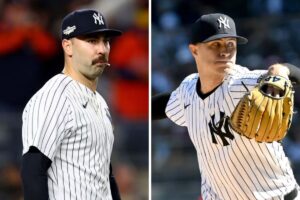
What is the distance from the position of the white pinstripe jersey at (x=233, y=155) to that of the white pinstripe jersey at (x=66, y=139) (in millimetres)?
500

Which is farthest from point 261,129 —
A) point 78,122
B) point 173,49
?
point 173,49

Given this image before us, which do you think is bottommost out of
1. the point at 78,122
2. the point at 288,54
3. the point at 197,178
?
the point at 197,178

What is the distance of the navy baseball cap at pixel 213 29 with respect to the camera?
2688 mm

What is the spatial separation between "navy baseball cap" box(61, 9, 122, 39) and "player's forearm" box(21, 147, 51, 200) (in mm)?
416

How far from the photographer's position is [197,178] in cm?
595

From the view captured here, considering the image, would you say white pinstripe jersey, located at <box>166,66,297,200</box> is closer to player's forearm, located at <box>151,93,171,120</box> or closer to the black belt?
the black belt

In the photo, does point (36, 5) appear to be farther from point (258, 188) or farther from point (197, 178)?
point (258, 188)

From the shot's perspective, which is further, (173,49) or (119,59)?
(173,49)

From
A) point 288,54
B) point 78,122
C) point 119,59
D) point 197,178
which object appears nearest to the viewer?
point 78,122

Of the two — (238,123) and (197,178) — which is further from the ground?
(238,123)

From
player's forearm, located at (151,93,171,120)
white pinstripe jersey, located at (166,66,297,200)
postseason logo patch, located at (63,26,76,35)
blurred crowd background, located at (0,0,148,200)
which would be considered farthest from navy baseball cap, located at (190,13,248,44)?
blurred crowd background, located at (0,0,148,200)

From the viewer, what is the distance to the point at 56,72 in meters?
5.25

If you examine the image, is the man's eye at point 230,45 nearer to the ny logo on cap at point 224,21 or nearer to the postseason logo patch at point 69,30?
the ny logo on cap at point 224,21

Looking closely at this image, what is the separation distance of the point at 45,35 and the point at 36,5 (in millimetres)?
312
